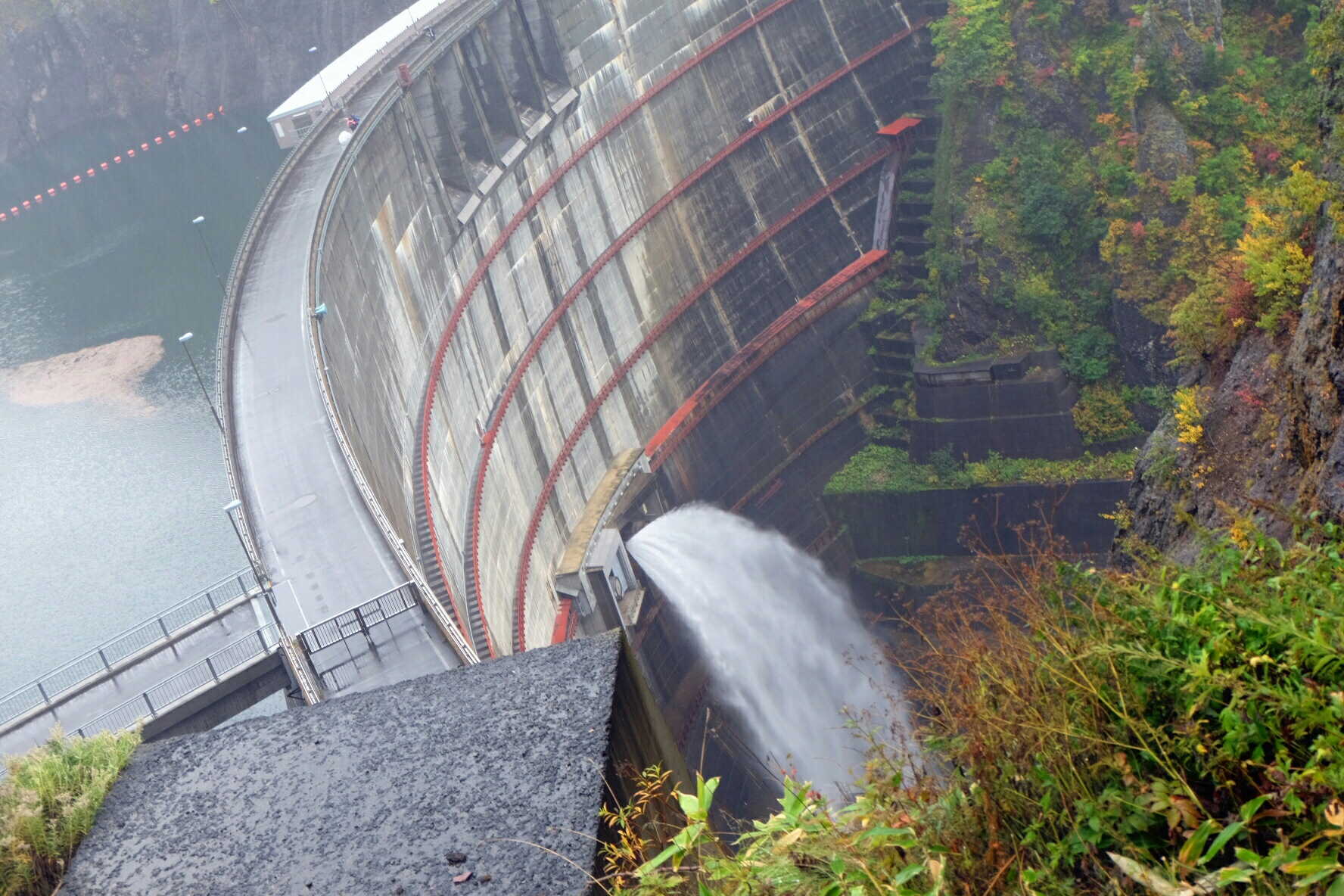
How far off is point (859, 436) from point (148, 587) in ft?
74.7

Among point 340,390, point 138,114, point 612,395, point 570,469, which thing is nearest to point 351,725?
point 340,390

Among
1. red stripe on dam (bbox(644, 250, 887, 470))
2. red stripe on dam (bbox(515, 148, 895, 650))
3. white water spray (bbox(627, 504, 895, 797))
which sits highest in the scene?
red stripe on dam (bbox(515, 148, 895, 650))

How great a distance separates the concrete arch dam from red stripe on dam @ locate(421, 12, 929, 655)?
88 mm

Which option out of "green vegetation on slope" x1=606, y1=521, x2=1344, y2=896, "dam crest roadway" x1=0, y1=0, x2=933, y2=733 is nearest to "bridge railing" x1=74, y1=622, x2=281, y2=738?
"dam crest roadway" x1=0, y1=0, x2=933, y2=733

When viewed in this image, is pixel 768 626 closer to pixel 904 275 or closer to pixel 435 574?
pixel 904 275

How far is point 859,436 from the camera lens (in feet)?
129

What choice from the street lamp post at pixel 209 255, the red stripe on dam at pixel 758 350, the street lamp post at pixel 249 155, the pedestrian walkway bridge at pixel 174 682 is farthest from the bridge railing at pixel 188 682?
the street lamp post at pixel 249 155

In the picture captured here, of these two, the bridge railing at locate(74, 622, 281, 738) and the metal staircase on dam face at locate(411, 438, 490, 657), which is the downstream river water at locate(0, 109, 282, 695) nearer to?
the metal staircase on dam face at locate(411, 438, 490, 657)

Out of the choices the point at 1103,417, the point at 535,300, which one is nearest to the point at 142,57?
the point at 535,300

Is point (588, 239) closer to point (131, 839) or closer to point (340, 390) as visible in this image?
point (340, 390)

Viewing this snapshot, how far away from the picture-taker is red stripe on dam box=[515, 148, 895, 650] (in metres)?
27.6

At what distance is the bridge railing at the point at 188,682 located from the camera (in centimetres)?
1758

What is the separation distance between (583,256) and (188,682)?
1926 cm

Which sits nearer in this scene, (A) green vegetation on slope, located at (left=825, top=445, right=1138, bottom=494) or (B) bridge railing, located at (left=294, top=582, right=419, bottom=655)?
(B) bridge railing, located at (left=294, top=582, right=419, bottom=655)
